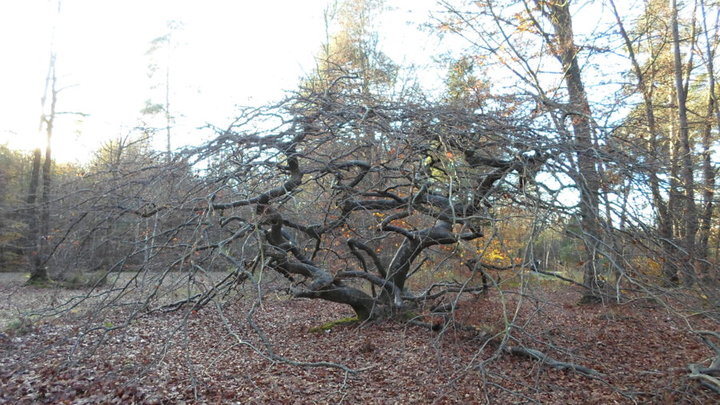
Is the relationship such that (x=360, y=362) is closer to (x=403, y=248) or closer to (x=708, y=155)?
(x=403, y=248)

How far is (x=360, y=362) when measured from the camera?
17.1ft

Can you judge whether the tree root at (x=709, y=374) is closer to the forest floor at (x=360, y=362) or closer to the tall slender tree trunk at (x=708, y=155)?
the forest floor at (x=360, y=362)

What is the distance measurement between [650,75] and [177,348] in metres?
9.77

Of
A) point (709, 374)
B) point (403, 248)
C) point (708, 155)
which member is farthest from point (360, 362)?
point (708, 155)

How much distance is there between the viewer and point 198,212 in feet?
13.1

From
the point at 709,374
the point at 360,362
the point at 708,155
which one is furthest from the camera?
the point at 708,155

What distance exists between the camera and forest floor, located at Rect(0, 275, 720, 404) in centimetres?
388

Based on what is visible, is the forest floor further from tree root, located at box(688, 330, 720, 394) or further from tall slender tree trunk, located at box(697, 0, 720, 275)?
tall slender tree trunk, located at box(697, 0, 720, 275)

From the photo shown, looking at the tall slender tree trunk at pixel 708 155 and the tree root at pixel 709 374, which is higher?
the tall slender tree trunk at pixel 708 155

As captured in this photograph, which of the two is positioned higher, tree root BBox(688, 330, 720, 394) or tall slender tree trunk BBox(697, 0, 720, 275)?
tall slender tree trunk BBox(697, 0, 720, 275)

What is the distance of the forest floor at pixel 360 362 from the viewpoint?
3.88m

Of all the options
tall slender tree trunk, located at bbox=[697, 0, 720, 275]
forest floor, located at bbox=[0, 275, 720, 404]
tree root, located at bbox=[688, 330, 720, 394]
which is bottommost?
forest floor, located at bbox=[0, 275, 720, 404]

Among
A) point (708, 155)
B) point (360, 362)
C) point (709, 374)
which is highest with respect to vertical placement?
point (708, 155)

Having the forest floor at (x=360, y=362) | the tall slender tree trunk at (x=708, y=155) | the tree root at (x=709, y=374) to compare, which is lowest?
the forest floor at (x=360, y=362)
